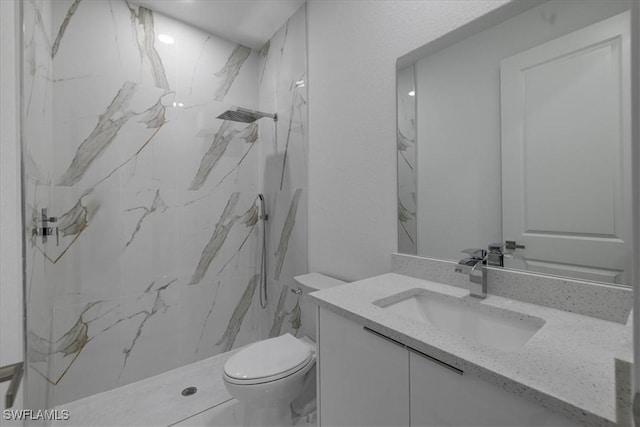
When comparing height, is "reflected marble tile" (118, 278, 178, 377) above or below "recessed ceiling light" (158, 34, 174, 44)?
below

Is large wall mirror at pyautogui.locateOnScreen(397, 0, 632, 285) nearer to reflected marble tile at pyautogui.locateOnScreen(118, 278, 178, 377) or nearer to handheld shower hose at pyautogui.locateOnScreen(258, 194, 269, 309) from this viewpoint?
handheld shower hose at pyautogui.locateOnScreen(258, 194, 269, 309)

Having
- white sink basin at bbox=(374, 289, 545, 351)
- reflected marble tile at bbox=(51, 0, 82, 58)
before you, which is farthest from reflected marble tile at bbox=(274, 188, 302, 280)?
reflected marble tile at bbox=(51, 0, 82, 58)

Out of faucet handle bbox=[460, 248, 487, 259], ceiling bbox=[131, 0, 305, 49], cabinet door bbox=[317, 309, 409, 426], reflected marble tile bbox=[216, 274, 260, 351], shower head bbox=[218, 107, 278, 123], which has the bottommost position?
reflected marble tile bbox=[216, 274, 260, 351]

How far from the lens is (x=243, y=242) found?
7.79ft

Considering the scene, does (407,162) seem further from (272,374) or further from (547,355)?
(272,374)

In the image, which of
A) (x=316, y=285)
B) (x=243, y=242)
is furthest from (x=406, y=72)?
(x=243, y=242)

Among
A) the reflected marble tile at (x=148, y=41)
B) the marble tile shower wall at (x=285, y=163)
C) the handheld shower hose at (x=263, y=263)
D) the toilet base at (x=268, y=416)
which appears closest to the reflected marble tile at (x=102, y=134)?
the reflected marble tile at (x=148, y=41)

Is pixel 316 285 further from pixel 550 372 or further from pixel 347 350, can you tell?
pixel 550 372

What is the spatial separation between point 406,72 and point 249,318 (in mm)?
2167

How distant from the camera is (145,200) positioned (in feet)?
6.35

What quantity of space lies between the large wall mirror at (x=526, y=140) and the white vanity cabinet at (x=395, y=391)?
1.82 ft

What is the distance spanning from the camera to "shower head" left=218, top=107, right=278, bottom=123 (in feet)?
6.66

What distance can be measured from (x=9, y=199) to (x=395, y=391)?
1.20 meters

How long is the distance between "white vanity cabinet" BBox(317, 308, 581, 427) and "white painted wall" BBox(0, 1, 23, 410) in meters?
0.91
